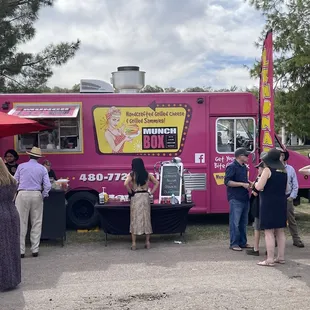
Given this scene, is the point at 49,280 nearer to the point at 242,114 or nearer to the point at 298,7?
the point at 242,114

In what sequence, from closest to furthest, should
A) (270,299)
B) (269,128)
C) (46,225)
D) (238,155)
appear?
(270,299), (238,155), (46,225), (269,128)

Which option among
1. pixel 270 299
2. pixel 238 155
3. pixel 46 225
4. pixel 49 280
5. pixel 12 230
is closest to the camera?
pixel 270 299

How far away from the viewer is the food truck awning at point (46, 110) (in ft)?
30.5

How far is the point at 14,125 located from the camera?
25.6 ft

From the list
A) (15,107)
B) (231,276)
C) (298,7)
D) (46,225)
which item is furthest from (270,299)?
(298,7)

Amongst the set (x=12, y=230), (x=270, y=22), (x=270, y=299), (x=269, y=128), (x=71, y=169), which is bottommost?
(x=270, y=299)

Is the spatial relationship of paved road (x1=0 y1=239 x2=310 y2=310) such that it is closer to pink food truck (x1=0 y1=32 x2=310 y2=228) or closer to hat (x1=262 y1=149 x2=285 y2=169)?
hat (x1=262 y1=149 x2=285 y2=169)

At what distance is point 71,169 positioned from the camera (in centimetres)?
991

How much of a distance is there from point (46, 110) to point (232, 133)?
12.5 ft

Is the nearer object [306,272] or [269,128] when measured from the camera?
[306,272]

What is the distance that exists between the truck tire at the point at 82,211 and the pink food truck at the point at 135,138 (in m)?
0.02

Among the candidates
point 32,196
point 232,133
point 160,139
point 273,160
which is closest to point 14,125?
point 32,196

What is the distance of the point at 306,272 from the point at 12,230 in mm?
3921

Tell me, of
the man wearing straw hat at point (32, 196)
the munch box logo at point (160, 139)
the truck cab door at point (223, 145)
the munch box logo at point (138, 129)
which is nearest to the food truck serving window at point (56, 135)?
the munch box logo at point (138, 129)
